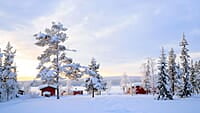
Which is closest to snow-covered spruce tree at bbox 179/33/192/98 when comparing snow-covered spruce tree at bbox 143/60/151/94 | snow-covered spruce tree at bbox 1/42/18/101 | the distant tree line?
the distant tree line

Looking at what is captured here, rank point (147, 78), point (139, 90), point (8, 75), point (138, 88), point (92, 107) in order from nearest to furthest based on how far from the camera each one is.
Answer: point (92, 107) < point (8, 75) < point (147, 78) < point (139, 90) < point (138, 88)

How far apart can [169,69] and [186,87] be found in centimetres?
749

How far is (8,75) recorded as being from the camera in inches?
2450

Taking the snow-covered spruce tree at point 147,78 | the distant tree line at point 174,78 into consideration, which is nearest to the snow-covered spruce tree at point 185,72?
the distant tree line at point 174,78

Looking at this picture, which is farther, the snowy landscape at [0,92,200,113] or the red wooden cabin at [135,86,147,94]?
the red wooden cabin at [135,86,147,94]

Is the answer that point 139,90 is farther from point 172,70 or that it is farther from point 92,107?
point 92,107

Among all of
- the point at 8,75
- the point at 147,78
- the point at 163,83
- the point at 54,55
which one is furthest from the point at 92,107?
the point at 147,78

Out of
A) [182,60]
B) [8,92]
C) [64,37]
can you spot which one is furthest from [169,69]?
[8,92]

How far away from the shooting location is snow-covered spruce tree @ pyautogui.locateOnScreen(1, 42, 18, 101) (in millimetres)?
62281

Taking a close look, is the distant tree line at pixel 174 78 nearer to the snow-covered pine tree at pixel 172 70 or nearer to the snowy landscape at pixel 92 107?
the snow-covered pine tree at pixel 172 70

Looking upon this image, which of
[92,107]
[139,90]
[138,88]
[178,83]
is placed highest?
[178,83]

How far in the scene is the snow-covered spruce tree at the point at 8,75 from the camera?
204 feet

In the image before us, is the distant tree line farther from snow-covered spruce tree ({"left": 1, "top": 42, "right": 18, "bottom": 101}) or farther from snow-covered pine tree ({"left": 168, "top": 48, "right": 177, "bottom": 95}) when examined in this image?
snow-covered spruce tree ({"left": 1, "top": 42, "right": 18, "bottom": 101})

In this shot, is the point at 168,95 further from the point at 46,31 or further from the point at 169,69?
the point at 46,31
